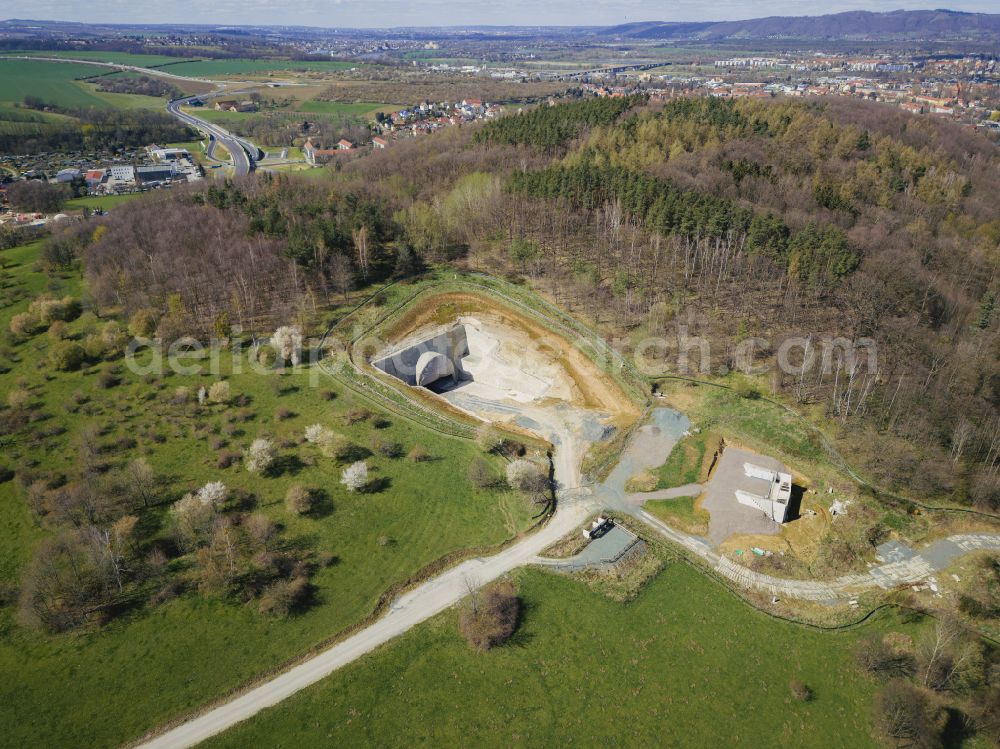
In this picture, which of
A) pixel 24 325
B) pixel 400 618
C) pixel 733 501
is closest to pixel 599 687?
pixel 400 618

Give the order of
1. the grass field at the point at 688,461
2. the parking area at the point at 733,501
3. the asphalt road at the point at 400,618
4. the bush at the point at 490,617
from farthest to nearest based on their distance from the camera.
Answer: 1. the grass field at the point at 688,461
2. the parking area at the point at 733,501
3. the bush at the point at 490,617
4. the asphalt road at the point at 400,618

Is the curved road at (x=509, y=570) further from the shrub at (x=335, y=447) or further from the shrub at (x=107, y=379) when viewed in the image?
the shrub at (x=107, y=379)

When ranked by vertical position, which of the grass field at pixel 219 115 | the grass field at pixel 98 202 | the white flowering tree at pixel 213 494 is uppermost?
the grass field at pixel 219 115

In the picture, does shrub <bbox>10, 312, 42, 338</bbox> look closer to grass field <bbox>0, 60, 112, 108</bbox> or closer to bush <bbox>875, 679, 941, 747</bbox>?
bush <bbox>875, 679, 941, 747</bbox>

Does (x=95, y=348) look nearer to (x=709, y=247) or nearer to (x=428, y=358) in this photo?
(x=428, y=358)

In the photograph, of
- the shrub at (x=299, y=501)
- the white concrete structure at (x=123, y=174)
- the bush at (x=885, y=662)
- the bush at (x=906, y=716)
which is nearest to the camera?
the bush at (x=906, y=716)

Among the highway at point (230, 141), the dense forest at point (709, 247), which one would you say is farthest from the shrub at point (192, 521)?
the highway at point (230, 141)
